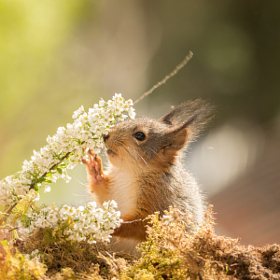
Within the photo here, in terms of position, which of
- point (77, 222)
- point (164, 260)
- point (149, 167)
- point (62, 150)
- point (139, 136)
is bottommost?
point (164, 260)

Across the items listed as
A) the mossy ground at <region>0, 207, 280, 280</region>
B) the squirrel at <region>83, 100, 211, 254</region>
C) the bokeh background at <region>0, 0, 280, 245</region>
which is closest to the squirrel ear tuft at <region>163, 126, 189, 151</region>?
the squirrel at <region>83, 100, 211, 254</region>

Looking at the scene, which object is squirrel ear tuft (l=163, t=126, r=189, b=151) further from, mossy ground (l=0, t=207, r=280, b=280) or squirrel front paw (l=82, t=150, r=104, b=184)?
mossy ground (l=0, t=207, r=280, b=280)

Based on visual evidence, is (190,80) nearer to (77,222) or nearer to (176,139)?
(176,139)

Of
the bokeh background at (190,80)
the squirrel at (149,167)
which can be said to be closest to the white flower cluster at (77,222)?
the squirrel at (149,167)

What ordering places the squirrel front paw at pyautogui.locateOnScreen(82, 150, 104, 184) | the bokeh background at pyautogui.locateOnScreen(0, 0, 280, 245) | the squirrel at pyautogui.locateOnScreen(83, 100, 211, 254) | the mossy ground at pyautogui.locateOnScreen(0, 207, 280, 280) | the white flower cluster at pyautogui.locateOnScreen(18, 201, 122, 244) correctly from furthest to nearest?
the bokeh background at pyautogui.locateOnScreen(0, 0, 280, 245) → the squirrel front paw at pyautogui.locateOnScreen(82, 150, 104, 184) → the squirrel at pyautogui.locateOnScreen(83, 100, 211, 254) → the white flower cluster at pyautogui.locateOnScreen(18, 201, 122, 244) → the mossy ground at pyautogui.locateOnScreen(0, 207, 280, 280)

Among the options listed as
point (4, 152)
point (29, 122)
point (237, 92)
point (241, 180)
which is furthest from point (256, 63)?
point (4, 152)

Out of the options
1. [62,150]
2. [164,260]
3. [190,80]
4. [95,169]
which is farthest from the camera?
[190,80]

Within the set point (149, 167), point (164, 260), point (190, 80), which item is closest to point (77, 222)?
point (164, 260)
